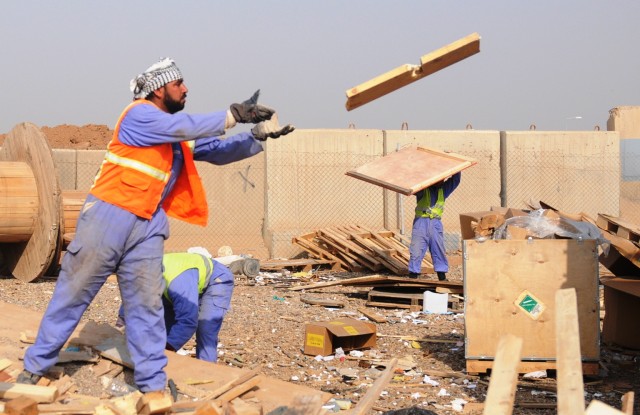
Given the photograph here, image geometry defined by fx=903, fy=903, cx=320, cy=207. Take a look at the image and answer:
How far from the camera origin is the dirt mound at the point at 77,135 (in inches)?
853

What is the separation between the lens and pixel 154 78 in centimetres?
525

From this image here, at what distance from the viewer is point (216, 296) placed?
230 inches

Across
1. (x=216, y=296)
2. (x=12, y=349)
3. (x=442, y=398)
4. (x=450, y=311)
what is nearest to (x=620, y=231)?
(x=442, y=398)

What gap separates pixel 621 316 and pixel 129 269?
5.01 meters

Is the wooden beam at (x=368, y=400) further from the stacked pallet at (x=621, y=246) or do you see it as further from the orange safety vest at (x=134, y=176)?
the stacked pallet at (x=621, y=246)

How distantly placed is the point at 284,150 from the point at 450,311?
6.53m

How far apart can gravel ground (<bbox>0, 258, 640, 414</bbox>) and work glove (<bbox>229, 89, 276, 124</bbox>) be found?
5.37 ft

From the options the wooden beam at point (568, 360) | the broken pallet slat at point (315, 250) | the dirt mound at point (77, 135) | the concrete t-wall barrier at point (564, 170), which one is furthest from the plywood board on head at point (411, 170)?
the dirt mound at point (77, 135)

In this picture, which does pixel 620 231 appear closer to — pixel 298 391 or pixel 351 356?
pixel 351 356

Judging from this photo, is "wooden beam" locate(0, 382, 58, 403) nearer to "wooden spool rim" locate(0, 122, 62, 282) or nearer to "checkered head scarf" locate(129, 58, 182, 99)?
"checkered head scarf" locate(129, 58, 182, 99)

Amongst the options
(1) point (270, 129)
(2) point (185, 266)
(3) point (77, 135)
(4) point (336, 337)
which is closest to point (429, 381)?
(4) point (336, 337)

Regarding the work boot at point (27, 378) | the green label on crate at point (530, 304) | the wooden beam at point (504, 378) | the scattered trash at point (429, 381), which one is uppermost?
the wooden beam at point (504, 378)

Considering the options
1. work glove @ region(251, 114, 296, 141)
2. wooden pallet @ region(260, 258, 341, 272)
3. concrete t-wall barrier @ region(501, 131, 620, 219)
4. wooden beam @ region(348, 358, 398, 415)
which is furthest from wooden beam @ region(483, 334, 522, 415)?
concrete t-wall barrier @ region(501, 131, 620, 219)

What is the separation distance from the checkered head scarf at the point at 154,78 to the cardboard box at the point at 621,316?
4.49 m
